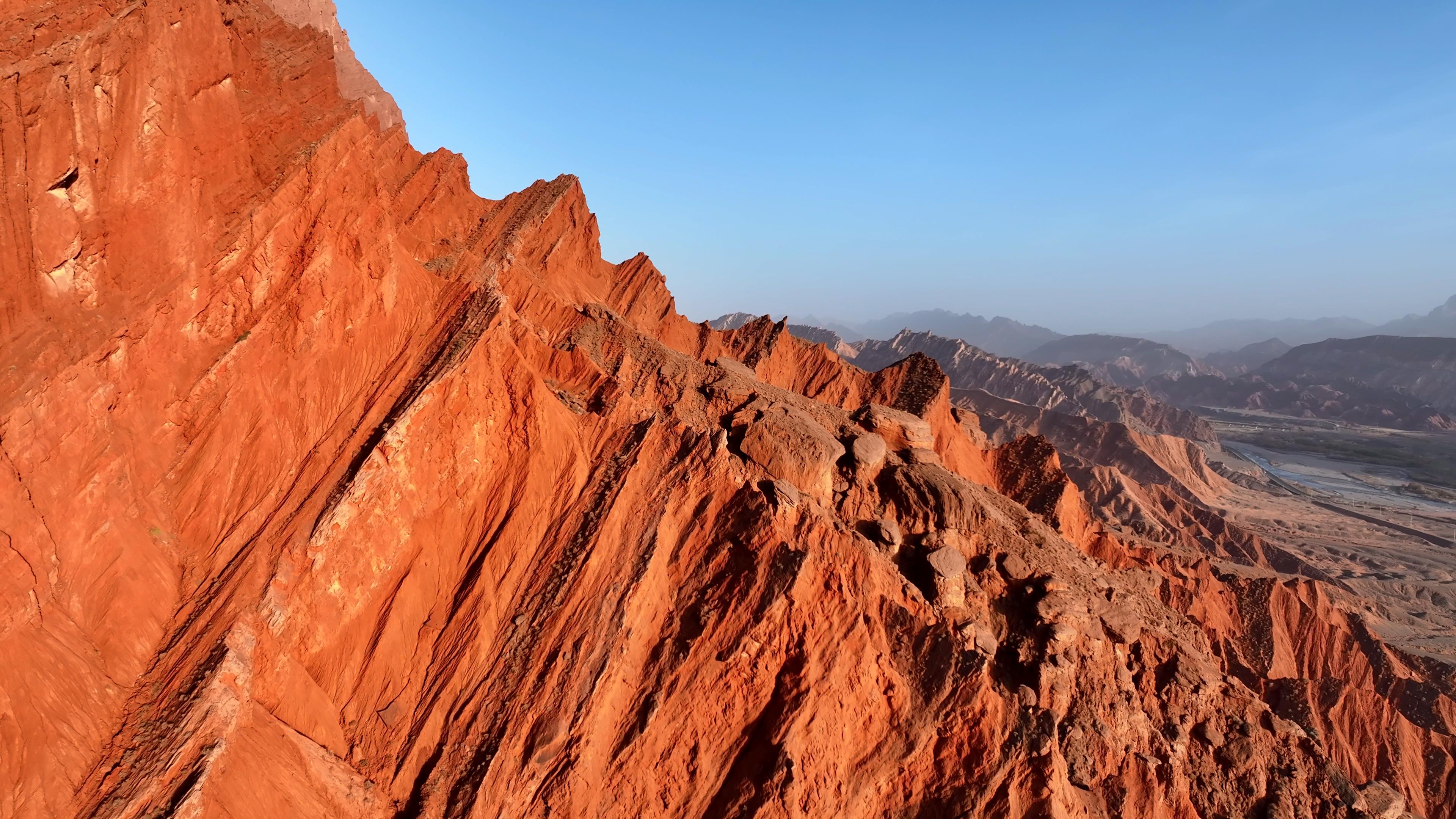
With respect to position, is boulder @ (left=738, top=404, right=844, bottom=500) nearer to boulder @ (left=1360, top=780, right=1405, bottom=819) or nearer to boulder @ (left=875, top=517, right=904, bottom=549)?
boulder @ (left=875, top=517, right=904, bottom=549)

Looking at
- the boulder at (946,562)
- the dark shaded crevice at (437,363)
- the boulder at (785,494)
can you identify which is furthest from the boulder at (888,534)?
the dark shaded crevice at (437,363)

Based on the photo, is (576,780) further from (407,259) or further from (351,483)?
(407,259)

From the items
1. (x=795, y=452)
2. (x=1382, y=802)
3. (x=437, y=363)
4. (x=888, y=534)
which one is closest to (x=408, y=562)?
(x=437, y=363)

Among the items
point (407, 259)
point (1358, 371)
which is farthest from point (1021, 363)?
point (407, 259)

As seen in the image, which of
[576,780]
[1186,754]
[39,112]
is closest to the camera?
[39,112]

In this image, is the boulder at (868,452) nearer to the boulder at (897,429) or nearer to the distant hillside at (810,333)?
the boulder at (897,429)
